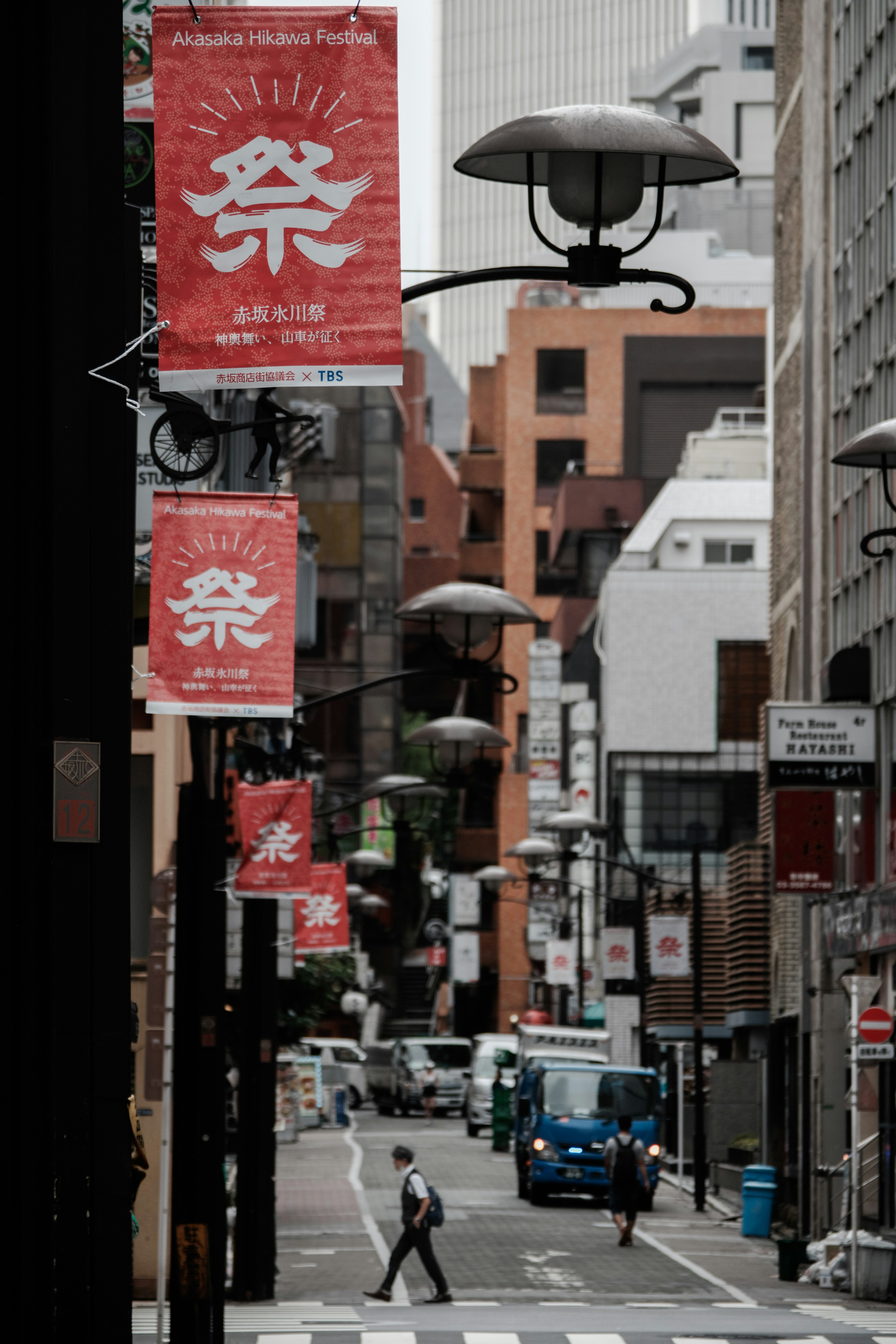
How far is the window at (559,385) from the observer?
107 meters

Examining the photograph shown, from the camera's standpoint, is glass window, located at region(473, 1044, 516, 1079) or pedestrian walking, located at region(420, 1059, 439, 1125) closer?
glass window, located at region(473, 1044, 516, 1079)

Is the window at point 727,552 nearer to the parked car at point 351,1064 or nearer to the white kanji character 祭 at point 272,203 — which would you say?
the parked car at point 351,1064

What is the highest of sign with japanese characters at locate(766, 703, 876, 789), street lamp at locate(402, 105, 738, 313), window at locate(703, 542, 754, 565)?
window at locate(703, 542, 754, 565)

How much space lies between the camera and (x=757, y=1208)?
117 feet

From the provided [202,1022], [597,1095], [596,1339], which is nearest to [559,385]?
[597,1095]

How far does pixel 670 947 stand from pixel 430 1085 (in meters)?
27.9

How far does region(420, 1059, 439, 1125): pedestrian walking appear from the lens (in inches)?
2840

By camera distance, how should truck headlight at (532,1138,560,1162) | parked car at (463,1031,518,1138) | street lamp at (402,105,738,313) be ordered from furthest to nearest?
parked car at (463,1031,518,1138) → truck headlight at (532,1138,560,1162) → street lamp at (402,105,738,313)

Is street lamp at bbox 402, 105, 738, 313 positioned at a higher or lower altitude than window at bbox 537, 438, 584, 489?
lower

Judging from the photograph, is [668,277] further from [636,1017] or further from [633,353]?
[633,353]

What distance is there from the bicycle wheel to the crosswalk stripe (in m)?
8.88

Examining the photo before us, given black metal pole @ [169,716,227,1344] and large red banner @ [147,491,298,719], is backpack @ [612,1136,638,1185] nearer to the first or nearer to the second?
black metal pole @ [169,716,227,1344]

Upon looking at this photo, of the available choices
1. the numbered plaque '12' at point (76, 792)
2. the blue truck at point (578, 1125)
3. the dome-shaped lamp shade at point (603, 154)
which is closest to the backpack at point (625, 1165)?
the blue truck at point (578, 1125)

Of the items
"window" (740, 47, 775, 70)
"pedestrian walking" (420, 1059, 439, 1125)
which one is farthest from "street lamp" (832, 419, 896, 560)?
"window" (740, 47, 775, 70)
